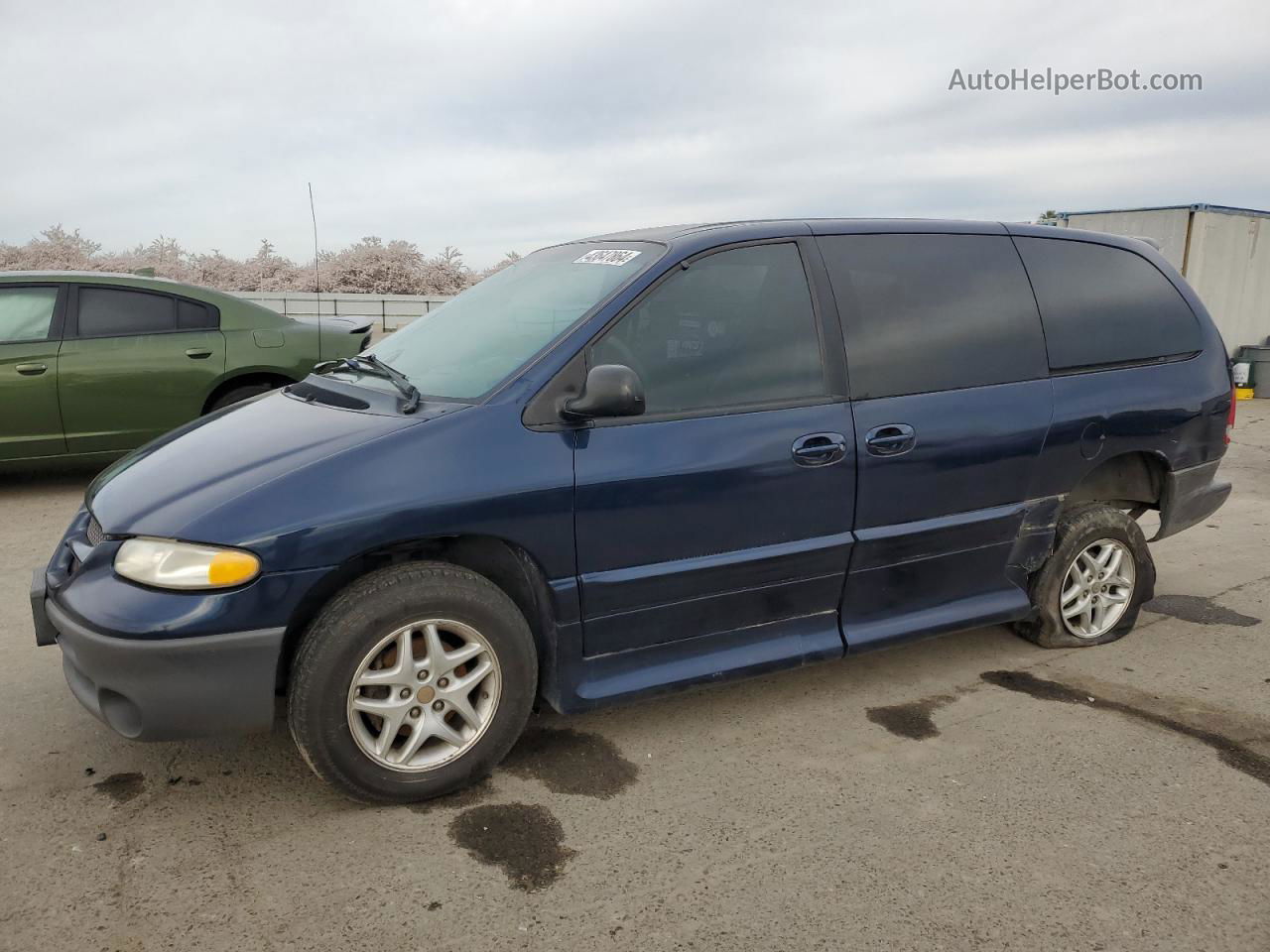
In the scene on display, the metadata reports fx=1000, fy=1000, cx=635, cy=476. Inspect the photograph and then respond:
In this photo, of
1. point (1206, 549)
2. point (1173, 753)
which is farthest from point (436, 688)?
point (1206, 549)

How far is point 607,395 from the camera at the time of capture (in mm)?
2965

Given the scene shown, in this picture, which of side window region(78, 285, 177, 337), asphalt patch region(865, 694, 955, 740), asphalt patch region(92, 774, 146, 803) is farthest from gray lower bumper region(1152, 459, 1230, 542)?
side window region(78, 285, 177, 337)

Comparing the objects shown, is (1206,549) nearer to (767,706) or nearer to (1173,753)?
(1173,753)

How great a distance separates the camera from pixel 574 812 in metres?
2.95

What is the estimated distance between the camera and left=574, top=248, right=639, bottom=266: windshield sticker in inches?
139

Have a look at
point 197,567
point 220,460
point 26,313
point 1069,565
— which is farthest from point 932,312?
point 26,313

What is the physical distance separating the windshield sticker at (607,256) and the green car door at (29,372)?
4.59 m

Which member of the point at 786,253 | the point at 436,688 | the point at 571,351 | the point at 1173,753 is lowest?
the point at 1173,753

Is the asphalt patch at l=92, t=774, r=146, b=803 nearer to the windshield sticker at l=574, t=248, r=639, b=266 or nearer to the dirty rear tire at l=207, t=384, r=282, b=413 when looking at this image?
the windshield sticker at l=574, t=248, r=639, b=266

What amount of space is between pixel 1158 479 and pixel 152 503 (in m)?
3.99

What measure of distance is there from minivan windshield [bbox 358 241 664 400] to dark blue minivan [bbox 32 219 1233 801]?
2 centimetres

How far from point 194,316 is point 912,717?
5747 mm

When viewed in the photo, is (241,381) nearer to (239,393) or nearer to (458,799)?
(239,393)

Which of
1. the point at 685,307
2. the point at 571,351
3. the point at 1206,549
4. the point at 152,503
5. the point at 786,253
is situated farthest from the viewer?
the point at 1206,549
